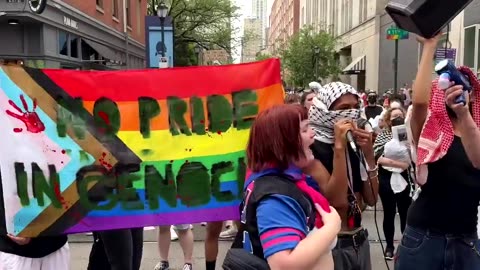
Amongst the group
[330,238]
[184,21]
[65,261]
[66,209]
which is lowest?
[65,261]

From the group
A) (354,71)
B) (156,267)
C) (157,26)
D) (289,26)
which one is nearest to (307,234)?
(156,267)

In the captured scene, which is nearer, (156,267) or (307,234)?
(307,234)

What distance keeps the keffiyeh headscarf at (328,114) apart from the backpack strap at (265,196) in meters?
1.15

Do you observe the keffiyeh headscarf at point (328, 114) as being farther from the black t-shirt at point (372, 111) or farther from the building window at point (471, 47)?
the building window at point (471, 47)

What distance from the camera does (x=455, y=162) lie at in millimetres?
2680

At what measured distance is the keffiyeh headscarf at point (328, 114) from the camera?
3049 mm

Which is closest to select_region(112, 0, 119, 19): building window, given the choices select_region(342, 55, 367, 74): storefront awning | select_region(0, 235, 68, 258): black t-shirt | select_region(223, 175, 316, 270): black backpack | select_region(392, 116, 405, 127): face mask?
select_region(392, 116, 405, 127): face mask

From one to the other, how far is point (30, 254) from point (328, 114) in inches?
76.0

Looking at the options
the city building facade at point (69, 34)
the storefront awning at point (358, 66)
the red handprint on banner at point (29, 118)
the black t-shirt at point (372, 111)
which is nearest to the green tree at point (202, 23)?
the storefront awning at point (358, 66)

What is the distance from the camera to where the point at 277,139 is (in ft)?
6.59

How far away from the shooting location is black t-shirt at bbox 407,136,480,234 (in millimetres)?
2680

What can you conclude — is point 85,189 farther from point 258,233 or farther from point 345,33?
point 345,33

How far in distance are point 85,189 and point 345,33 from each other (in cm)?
4436

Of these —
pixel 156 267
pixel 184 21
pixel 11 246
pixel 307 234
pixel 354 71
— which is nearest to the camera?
pixel 307 234
